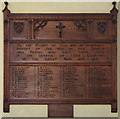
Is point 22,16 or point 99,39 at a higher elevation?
point 22,16

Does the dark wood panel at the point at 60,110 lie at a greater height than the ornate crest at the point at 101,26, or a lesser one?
lesser

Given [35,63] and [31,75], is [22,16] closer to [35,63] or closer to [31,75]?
[35,63]

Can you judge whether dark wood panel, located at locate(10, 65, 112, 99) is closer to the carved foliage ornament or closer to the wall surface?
the wall surface

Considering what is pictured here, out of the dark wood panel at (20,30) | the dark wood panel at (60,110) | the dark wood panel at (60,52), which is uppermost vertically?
the dark wood panel at (20,30)

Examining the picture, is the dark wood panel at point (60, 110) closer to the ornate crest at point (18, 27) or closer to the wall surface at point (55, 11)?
the wall surface at point (55, 11)

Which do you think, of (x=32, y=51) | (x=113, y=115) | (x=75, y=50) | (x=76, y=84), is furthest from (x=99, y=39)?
(x=113, y=115)

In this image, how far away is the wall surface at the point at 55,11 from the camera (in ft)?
6.18

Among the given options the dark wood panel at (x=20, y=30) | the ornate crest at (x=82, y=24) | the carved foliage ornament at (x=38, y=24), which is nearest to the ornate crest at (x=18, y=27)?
the dark wood panel at (x=20, y=30)

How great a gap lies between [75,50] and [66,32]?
25 centimetres

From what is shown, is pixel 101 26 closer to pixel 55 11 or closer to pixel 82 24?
pixel 82 24

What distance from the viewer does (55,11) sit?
1896 mm

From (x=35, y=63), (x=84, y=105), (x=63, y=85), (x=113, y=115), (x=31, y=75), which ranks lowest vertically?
(x=113, y=115)

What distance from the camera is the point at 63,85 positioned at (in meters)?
1.86

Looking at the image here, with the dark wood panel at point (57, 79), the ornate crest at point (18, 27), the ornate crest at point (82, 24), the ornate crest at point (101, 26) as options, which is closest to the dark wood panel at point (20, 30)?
the ornate crest at point (18, 27)
